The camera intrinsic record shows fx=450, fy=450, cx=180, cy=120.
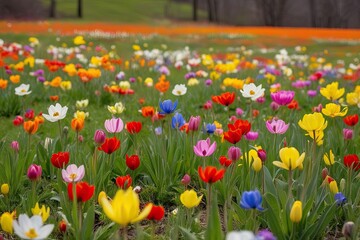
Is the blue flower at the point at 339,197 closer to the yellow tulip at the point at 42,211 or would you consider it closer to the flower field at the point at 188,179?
the flower field at the point at 188,179

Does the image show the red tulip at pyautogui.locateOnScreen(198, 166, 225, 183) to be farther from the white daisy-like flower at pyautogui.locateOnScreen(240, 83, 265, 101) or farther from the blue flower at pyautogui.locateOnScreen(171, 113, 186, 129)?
the white daisy-like flower at pyautogui.locateOnScreen(240, 83, 265, 101)

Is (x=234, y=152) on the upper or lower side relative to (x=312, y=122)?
lower

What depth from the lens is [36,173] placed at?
79.1 inches

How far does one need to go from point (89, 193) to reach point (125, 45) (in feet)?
49.6

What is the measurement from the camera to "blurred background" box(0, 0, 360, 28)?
125ft

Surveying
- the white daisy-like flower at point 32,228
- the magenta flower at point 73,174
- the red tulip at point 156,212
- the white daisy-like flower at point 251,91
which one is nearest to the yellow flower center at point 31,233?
the white daisy-like flower at point 32,228

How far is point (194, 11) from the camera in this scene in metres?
44.1

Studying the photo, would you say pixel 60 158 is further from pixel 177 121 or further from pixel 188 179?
pixel 177 121

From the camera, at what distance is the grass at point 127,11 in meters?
42.1

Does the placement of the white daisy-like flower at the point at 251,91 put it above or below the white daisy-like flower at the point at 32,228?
above

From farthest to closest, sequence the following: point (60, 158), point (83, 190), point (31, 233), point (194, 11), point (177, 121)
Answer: point (194, 11), point (177, 121), point (60, 158), point (83, 190), point (31, 233)

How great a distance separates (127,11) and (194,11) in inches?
332

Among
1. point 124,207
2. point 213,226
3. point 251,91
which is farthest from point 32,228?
point 251,91

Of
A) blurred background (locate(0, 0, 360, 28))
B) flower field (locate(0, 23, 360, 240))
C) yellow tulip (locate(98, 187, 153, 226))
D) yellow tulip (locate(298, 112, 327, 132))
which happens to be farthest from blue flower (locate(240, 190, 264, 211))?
blurred background (locate(0, 0, 360, 28))
